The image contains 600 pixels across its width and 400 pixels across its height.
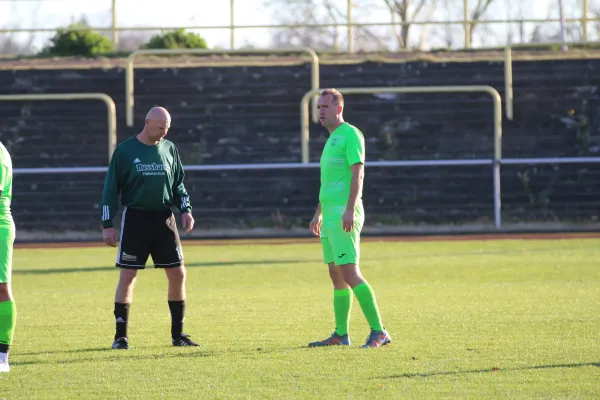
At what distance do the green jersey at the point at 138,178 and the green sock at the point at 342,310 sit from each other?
150 cm

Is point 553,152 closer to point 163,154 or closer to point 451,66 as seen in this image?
point 451,66

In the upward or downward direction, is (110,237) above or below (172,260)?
above

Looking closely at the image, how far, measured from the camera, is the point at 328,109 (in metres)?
8.10

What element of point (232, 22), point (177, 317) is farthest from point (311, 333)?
point (232, 22)

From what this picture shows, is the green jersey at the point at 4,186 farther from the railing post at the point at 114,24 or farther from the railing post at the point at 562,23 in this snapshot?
the railing post at the point at 114,24

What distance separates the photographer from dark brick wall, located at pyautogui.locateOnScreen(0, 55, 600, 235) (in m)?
24.9

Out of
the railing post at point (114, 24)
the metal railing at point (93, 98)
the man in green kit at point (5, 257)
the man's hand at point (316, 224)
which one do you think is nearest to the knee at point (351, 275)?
the man's hand at point (316, 224)

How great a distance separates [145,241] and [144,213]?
0.21 m

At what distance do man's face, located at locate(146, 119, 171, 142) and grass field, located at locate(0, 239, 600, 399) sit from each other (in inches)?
62.6

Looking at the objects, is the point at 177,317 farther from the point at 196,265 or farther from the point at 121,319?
the point at 196,265

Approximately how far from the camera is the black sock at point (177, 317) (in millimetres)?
8375

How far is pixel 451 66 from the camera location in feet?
Answer: 92.6

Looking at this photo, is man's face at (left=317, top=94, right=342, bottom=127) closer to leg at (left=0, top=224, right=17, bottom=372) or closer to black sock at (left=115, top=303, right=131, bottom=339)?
black sock at (left=115, top=303, right=131, bottom=339)

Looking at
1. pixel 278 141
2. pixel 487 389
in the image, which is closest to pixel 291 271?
pixel 487 389
